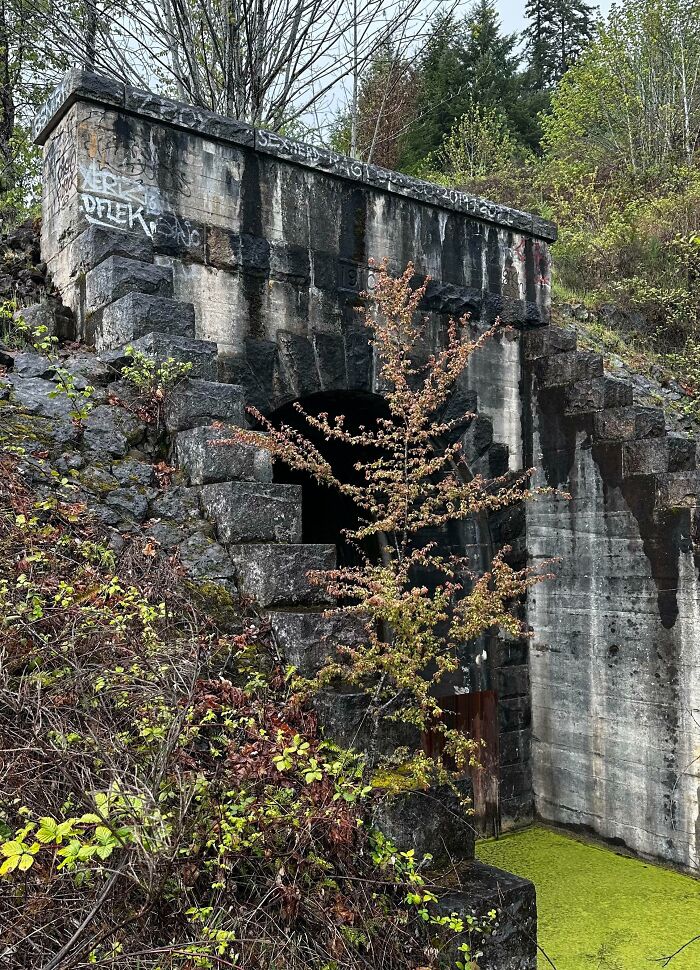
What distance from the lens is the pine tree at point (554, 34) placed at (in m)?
25.2

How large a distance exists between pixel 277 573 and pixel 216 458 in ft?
2.56

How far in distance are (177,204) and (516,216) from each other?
397 centimetres

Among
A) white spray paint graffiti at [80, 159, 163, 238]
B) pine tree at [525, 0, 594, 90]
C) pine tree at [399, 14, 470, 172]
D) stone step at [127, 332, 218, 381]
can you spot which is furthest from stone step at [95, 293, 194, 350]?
pine tree at [525, 0, 594, 90]

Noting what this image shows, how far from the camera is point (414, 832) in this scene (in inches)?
113

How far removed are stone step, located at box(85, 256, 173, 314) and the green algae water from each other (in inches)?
212

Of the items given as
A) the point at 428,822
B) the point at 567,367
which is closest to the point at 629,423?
the point at 567,367

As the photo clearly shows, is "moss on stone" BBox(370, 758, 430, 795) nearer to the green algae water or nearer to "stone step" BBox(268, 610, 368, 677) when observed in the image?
"stone step" BBox(268, 610, 368, 677)

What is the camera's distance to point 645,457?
22.1 feet

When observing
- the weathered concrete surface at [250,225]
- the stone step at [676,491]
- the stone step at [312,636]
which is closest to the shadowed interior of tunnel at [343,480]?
the weathered concrete surface at [250,225]

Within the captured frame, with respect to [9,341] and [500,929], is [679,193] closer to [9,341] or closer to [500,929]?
[9,341]

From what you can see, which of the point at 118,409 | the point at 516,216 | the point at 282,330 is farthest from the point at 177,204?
the point at 516,216

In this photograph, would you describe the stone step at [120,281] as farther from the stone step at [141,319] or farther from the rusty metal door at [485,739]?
the rusty metal door at [485,739]

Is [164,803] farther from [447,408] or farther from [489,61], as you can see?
[489,61]

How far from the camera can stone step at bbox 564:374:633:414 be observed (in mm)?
7098
